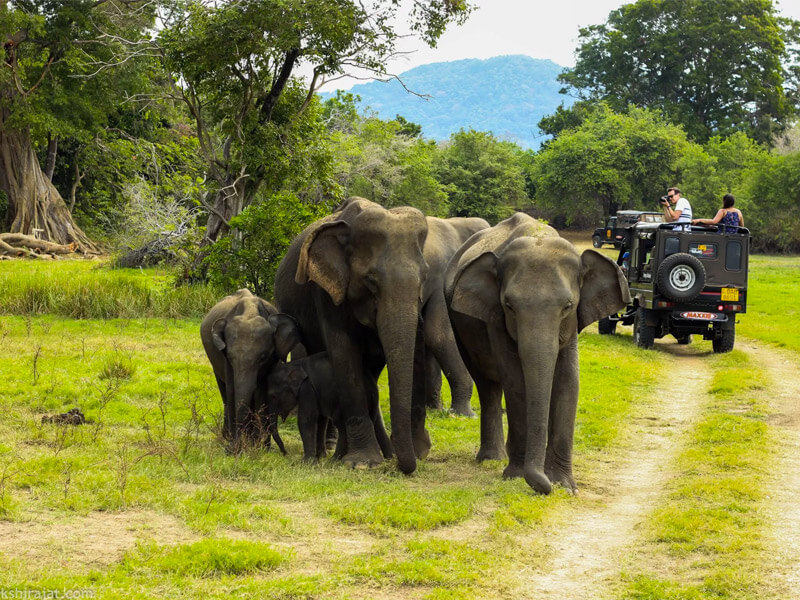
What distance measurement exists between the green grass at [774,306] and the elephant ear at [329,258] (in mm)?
13039

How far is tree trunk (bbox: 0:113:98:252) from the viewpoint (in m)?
40.0

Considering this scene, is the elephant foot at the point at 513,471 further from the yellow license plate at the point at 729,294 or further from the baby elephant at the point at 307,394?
the yellow license plate at the point at 729,294

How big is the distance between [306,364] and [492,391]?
180 cm

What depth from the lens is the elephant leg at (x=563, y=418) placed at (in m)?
8.89

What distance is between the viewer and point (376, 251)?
30.7 ft

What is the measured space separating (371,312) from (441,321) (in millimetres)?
2184

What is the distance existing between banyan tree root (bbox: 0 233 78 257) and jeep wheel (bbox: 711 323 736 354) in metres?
25.8

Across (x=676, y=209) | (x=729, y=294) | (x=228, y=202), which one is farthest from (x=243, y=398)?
(x=676, y=209)

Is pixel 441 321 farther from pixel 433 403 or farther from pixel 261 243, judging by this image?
pixel 261 243

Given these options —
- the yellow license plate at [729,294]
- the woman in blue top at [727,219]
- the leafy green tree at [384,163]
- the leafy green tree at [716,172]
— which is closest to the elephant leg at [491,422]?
the yellow license plate at [729,294]

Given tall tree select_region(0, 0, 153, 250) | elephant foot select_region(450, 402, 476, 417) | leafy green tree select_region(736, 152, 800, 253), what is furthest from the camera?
leafy green tree select_region(736, 152, 800, 253)

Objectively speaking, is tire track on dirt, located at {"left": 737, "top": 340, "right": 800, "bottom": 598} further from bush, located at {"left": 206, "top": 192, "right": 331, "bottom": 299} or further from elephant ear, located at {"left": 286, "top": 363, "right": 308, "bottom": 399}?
bush, located at {"left": 206, "top": 192, "right": 331, "bottom": 299}

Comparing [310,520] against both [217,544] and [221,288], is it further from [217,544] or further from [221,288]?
[221,288]

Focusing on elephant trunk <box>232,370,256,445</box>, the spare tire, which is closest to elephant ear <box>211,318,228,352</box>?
elephant trunk <box>232,370,256,445</box>
